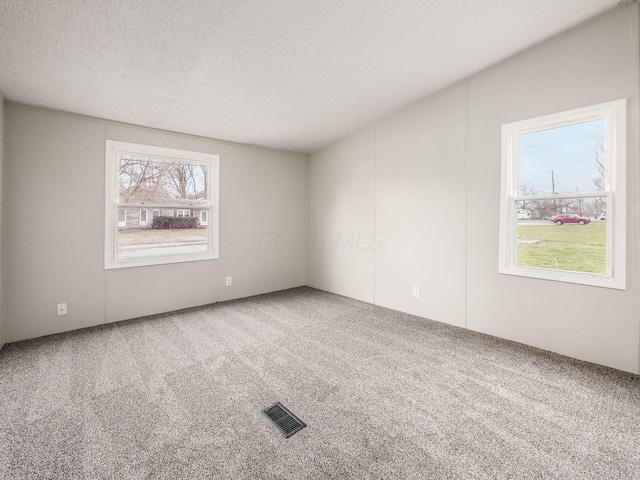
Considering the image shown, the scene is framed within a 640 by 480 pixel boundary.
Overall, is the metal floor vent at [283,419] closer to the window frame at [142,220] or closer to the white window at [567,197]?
the white window at [567,197]

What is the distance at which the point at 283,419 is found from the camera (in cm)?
172

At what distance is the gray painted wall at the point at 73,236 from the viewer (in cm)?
295

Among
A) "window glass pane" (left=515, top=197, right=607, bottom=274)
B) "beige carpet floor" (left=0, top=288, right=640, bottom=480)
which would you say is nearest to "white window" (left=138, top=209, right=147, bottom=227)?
"beige carpet floor" (left=0, top=288, right=640, bottom=480)

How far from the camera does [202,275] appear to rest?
4176 millimetres

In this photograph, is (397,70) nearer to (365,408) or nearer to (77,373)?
(365,408)

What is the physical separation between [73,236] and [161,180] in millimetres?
1211

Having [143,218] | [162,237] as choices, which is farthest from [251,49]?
[162,237]

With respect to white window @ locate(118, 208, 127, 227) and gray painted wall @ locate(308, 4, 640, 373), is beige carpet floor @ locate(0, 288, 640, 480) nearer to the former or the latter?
gray painted wall @ locate(308, 4, 640, 373)

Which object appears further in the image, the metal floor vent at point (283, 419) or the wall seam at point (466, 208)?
the wall seam at point (466, 208)

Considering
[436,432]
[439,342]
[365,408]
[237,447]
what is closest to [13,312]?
[237,447]

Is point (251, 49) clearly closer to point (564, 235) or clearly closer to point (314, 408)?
point (314, 408)

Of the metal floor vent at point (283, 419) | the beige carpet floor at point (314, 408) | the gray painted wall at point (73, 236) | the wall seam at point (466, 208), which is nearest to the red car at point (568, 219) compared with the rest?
the wall seam at point (466, 208)

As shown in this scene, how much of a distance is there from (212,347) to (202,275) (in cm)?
167

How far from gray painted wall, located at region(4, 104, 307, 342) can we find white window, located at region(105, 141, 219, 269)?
0.10 metres
